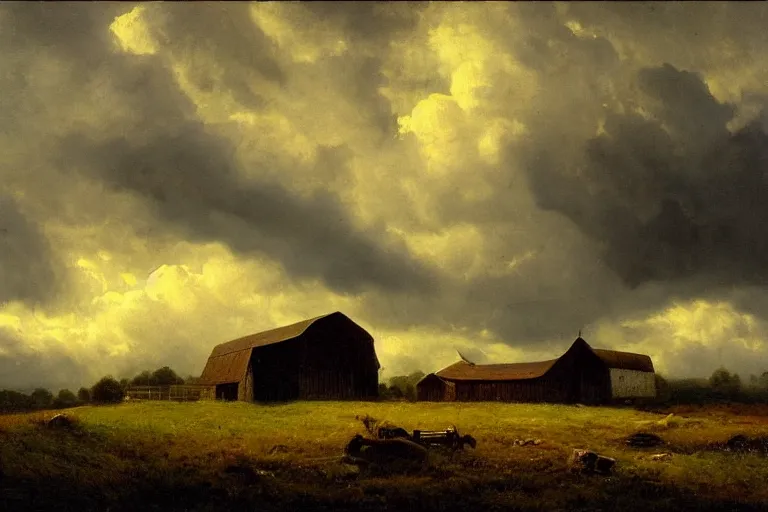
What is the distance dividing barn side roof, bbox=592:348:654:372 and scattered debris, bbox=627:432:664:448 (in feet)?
85.9

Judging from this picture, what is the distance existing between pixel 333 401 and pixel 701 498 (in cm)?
2457

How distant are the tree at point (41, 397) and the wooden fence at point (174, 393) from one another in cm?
501

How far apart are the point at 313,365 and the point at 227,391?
26.5ft

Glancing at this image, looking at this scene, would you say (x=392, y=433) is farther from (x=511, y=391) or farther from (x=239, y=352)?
(x=511, y=391)

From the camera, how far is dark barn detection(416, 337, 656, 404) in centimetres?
4909

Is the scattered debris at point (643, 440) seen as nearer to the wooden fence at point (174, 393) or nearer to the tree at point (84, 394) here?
the wooden fence at point (174, 393)

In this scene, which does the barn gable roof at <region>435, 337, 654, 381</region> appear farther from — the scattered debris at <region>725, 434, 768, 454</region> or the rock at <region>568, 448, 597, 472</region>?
the rock at <region>568, 448, 597, 472</region>

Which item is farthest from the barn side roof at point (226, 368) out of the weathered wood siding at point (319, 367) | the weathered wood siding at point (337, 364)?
the weathered wood siding at point (337, 364)

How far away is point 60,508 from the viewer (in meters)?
16.2

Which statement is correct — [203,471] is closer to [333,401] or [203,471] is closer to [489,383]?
[333,401]

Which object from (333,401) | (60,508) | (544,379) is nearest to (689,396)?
(544,379)

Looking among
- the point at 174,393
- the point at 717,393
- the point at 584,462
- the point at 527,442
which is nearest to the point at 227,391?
the point at 174,393

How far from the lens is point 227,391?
45531mm

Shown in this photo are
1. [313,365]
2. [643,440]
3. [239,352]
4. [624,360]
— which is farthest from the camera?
[624,360]
